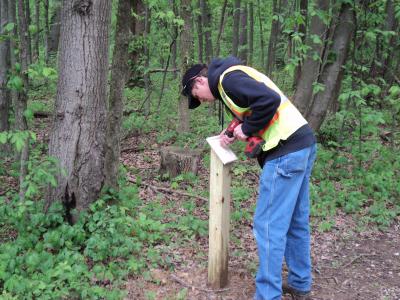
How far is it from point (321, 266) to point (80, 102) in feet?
10.3

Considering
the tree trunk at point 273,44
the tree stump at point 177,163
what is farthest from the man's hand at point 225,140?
the tree trunk at point 273,44

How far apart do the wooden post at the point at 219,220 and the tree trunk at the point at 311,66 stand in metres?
4.31

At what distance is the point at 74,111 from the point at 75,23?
89 centimetres

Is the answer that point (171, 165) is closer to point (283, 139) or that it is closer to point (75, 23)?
point (75, 23)

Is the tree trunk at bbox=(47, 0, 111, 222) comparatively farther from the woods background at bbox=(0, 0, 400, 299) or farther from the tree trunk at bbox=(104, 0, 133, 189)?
the tree trunk at bbox=(104, 0, 133, 189)

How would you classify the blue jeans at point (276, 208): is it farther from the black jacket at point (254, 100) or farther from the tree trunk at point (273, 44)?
the tree trunk at point (273, 44)

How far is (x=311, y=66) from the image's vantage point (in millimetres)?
7551

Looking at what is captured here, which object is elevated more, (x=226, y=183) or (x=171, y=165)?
(x=226, y=183)

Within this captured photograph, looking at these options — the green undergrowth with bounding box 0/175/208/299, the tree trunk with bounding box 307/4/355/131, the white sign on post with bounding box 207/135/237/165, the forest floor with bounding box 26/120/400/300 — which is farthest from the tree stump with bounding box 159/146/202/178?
the white sign on post with bounding box 207/135/237/165

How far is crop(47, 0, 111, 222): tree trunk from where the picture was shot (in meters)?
4.30

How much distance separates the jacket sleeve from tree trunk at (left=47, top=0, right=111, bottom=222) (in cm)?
179

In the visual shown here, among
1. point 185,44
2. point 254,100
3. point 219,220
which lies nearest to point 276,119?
point 254,100

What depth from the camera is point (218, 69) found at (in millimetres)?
3348

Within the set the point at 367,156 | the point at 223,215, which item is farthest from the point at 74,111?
the point at 367,156
